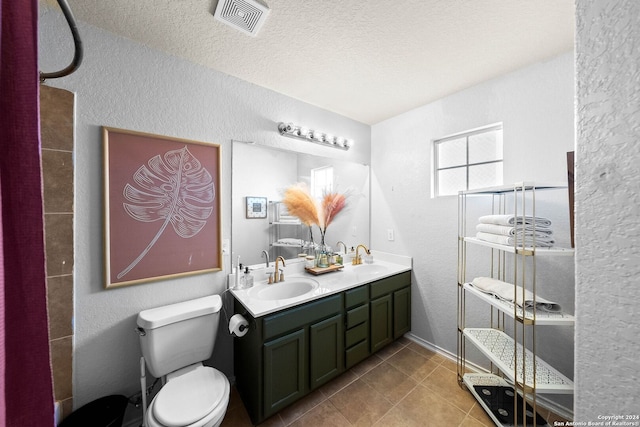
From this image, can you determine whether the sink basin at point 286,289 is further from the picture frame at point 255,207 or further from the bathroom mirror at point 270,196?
the picture frame at point 255,207

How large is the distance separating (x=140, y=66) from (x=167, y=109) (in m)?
0.27

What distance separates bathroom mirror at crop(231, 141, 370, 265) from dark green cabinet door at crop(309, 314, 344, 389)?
2.27 ft

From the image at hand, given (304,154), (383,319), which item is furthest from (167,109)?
(383,319)

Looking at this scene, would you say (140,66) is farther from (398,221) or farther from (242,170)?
(398,221)

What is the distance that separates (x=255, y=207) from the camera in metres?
1.85

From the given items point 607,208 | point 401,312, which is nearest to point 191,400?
point 607,208

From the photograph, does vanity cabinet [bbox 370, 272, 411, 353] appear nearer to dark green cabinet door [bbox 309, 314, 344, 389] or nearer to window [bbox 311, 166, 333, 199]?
dark green cabinet door [bbox 309, 314, 344, 389]

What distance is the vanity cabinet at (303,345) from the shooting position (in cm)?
135

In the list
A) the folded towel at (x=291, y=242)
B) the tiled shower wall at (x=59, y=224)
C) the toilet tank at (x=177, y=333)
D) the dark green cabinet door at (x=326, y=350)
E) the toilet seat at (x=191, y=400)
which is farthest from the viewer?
the folded towel at (x=291, y=242)

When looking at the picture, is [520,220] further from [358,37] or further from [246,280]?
[246,280]

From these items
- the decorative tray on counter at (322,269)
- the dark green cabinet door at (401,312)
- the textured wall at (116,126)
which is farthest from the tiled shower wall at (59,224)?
the dark green cabinet door at (401,312)

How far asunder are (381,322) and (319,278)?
0.69 meters

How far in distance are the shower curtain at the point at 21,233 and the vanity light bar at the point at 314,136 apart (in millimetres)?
1652

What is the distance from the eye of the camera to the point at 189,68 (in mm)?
1560
